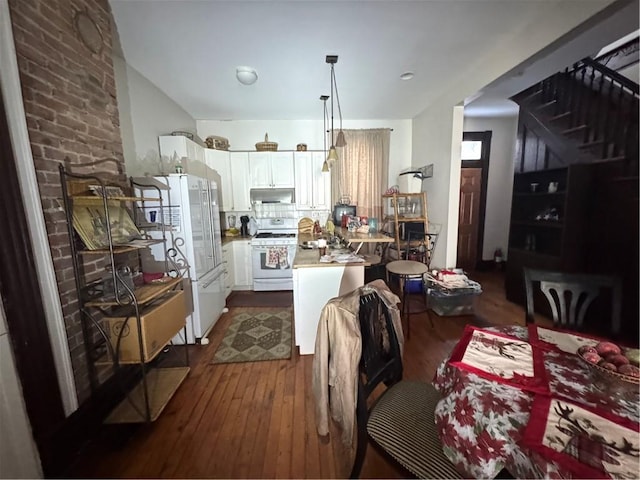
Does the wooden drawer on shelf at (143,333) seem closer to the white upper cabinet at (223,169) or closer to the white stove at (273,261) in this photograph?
the white stove at (273,261)

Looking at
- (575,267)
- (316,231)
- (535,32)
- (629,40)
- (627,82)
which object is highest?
(629,40)

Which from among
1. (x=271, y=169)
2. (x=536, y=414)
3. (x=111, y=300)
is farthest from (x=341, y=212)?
(x=536, y=414)

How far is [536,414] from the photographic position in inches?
29.4

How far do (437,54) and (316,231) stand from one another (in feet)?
8.11

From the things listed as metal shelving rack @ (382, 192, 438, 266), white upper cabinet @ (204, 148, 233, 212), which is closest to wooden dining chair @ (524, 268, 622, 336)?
metal shelving rack @ (382, 192, 438, 266)

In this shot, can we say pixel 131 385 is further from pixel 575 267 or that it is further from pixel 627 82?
pixel 627 82

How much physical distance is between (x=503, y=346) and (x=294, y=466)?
127 cm

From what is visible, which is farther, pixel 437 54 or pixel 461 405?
pixel 437 54

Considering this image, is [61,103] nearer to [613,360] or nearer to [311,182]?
[613,360]

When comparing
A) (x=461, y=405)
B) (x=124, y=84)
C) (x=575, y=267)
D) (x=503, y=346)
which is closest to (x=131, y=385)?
(x=461, y=405)

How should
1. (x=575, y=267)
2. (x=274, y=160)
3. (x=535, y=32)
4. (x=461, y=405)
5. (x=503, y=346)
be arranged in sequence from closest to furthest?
(x=461, y=405) → (x=503, y=346) → (x=535, y=32) → (x=575, y=267) → (x=274, y=160)

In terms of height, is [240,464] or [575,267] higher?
[575,267]

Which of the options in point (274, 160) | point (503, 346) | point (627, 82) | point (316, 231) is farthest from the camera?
point (274, 160)

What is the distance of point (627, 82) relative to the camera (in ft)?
7.80
